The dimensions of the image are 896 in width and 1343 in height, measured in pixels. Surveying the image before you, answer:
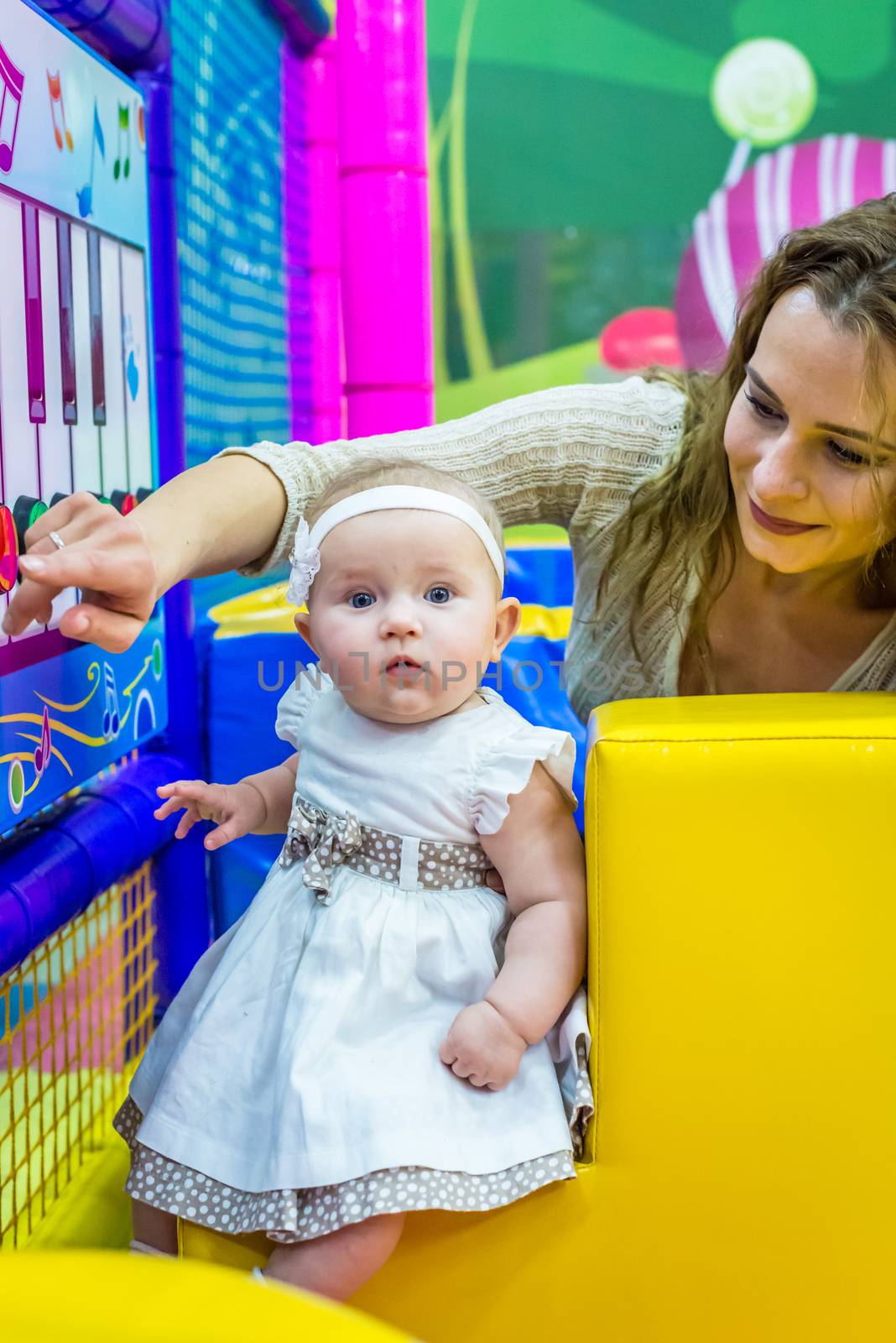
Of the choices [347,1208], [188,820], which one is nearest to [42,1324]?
[347,1208]

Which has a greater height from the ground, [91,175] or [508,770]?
[91,175]

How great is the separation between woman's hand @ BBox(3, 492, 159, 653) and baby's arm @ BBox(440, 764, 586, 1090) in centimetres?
33

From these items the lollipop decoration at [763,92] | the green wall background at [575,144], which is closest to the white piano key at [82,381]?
the green wall background at [575,144]

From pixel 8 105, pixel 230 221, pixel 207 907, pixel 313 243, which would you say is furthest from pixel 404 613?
pixel 313 243

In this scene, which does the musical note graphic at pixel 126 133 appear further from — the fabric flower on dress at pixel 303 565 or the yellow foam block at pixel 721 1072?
the yellow foam block at pixel 721 1072

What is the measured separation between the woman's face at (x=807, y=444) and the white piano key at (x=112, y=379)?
636mm

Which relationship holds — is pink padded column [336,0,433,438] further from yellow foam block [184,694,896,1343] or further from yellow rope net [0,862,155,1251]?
yellow foam block [184,694,896,1343]

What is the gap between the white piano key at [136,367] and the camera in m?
1.40

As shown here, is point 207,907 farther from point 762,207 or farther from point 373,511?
point 762,207

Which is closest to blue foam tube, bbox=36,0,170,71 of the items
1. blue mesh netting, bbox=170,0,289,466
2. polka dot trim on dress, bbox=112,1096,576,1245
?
blue mesh netting, bbox=170,0,289,466

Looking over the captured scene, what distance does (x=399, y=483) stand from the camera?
1.05m

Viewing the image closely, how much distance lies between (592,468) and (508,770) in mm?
481

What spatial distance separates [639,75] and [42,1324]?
134 inches

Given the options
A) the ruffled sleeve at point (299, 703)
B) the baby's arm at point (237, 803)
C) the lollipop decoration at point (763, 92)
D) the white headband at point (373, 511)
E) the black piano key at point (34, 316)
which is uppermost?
the lollipop decoration at point (763, 92)
